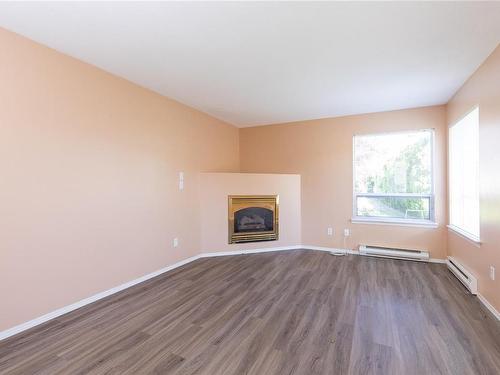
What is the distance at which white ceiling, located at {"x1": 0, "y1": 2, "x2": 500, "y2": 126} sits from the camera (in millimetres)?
1725

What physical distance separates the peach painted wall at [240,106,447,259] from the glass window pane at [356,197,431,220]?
0.61 ft

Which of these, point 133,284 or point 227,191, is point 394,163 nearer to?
point 227,191

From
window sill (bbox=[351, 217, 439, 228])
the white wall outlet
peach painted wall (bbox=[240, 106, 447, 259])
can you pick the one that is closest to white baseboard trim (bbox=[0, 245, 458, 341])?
peach painted wall (bbox=[240, 106, 447, 259])

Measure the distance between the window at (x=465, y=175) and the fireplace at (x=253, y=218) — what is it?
8.65 ft

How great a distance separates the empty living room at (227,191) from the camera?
177 cm

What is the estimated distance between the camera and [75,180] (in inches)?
94.1

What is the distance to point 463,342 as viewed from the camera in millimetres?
1866

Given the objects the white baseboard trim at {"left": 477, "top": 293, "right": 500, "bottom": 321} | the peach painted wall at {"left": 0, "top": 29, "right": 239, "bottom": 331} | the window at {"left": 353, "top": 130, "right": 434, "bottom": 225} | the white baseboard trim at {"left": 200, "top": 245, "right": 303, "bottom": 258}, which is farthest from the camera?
the white baseboard trim at {"left": 200, "top": 245, "right": 303, "bottom": 258}

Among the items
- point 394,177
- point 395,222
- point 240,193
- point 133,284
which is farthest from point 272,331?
point 394,177

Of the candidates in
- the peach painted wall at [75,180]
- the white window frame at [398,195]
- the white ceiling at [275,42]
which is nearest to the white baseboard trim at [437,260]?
the white window frame at [398,195]

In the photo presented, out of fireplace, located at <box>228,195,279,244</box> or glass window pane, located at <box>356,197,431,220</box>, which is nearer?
glass window pane, located at <box>356,197,431,220</box>

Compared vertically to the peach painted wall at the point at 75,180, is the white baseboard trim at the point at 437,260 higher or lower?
lower

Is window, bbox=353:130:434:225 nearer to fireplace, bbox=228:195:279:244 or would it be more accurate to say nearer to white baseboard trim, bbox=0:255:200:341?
fireplace, bbox=228:195:279:244

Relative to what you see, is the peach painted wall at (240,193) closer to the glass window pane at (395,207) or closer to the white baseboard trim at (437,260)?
the glass window pane at (395,207)
